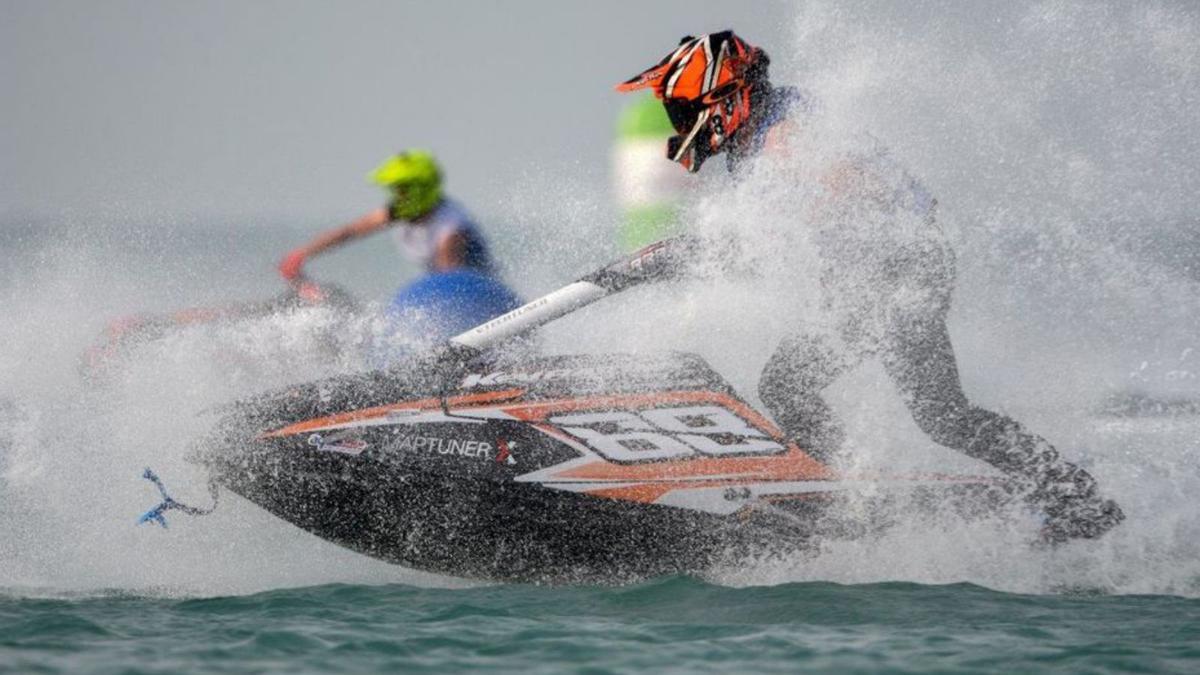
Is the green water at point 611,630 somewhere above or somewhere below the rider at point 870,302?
below

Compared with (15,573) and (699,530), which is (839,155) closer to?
(699,530)

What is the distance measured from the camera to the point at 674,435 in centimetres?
655

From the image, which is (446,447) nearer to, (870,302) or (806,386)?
(806,386)

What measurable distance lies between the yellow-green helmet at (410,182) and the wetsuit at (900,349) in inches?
102

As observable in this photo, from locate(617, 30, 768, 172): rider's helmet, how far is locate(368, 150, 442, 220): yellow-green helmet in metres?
2.09

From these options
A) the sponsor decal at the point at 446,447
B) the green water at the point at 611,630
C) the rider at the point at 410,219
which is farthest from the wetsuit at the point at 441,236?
the green water at the point at 611,630

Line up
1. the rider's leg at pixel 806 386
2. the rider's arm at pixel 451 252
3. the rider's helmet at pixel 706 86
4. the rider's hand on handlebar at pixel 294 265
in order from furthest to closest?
the rider's hand on handlebar at pixel 294 265 < the rider's arm at pixel 451 252 < the rider's helmet at pixel 706 86 < the rider's leg at pixel 806 386

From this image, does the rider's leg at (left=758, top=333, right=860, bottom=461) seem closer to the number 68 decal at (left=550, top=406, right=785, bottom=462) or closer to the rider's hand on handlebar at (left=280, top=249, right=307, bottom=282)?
the number 68 decal at (left=550, top=406, right=785, bottom=462)

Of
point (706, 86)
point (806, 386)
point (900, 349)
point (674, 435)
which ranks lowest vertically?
point (674, 435)

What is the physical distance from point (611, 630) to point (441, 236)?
3.27 meters

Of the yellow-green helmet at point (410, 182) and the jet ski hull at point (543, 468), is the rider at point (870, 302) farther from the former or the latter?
the yellow-green helmet at point (410, 182)

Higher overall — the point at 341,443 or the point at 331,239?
the point at 331,239

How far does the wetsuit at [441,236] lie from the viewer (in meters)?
7.99

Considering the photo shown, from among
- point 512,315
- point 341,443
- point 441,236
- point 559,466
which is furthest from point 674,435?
point 441,236
